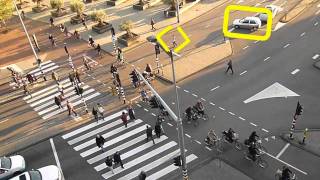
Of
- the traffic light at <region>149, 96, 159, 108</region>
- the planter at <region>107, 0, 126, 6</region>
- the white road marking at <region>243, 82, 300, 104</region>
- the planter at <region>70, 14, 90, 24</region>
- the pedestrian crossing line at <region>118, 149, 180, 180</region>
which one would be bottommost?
the pedestrian crossing line at <region>118, 149, 180, 180</region>

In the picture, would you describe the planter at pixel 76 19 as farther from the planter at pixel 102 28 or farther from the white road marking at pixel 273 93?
the white road marking at pixel 273 93

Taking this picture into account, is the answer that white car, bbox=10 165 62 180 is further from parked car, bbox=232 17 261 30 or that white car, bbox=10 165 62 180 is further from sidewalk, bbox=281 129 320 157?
parked car, bbox=232 17 261 30

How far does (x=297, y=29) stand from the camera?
41062mm

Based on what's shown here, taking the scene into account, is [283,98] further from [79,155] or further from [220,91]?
[79,155]

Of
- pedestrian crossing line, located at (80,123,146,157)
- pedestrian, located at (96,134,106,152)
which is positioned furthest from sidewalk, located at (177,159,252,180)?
pedestrian, located at (96,134,106,152)

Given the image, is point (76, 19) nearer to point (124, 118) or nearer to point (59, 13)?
point (59, 13)

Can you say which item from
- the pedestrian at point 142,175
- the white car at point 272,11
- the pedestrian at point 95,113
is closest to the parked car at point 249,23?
the white car at point 272,11

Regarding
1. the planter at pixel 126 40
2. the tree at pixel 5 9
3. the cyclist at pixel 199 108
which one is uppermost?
the tree at pixel 5 9

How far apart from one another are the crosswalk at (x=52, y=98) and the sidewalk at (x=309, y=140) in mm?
16938

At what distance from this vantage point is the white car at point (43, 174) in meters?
24.6

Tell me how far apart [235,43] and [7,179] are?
24694 millimetres

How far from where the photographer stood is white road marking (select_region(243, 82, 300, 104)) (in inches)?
1220

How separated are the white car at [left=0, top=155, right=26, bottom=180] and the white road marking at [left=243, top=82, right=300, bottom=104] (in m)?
17.1

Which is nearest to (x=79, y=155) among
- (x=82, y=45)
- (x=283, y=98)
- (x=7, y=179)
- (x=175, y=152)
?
(x=7, y=179)
